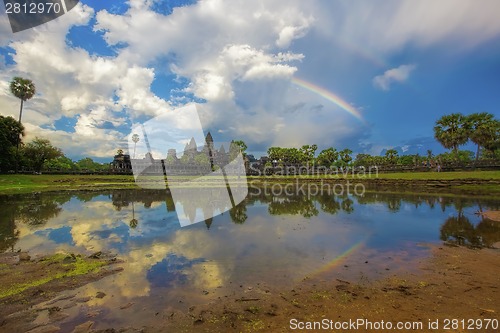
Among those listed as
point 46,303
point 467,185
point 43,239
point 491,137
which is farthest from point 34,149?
point 491,137

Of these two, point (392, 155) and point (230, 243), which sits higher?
point (392, 155)

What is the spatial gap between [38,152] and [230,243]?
3578 inches

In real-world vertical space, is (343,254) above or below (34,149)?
below

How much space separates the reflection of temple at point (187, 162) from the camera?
341ft

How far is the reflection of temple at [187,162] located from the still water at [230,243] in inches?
3239

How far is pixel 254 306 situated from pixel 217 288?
1615mm

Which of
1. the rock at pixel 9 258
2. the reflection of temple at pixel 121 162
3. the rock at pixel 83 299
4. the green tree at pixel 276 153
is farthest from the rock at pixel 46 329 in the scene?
the reflection of temple at pixel 121 162

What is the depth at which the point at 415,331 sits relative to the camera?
5488 mm

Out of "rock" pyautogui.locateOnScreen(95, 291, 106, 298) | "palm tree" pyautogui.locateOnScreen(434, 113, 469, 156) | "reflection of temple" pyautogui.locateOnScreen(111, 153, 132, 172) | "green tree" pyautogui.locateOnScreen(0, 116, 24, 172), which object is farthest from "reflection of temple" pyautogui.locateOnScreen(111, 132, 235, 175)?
"rock" pyautogui.locateOnScreen(95, 291, 106, 298)

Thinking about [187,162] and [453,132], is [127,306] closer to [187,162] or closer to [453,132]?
[453,132]

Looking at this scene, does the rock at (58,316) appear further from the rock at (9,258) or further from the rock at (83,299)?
the rock at (9,258)

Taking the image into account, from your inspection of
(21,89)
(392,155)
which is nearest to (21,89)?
(21,89)

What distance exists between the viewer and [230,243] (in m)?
13.1

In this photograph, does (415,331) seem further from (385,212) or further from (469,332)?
(385,212)
